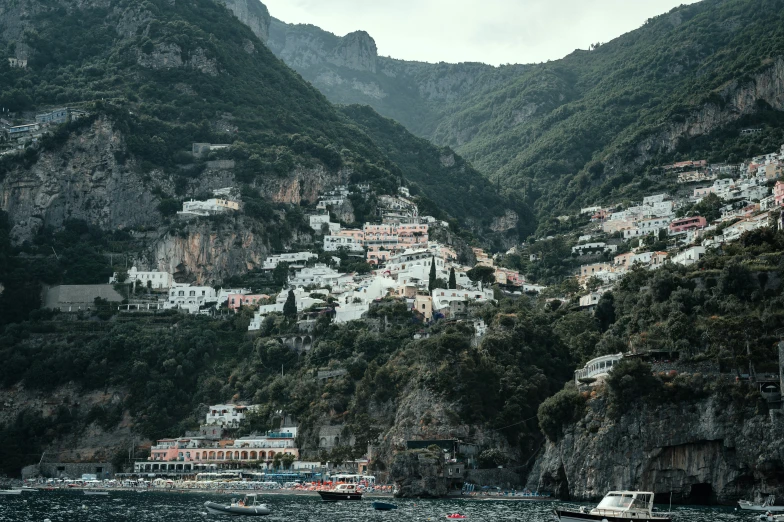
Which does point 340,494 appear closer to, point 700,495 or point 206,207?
point 700,495

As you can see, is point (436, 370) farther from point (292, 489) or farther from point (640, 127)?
point (640, 127)

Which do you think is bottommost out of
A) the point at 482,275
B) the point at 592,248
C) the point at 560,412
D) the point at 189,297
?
the point at 560,412

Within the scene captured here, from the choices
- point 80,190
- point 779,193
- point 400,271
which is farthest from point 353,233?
point 779,193

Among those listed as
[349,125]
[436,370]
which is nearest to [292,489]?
[436,370]

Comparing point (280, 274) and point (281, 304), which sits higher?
point (280, 274)

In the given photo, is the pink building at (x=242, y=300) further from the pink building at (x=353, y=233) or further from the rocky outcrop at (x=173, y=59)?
the rocky outcrop at (x=173, y=59)

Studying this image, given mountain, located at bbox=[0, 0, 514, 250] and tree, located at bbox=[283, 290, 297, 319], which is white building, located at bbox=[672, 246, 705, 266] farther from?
mountain, located at bbox=[0, 0, 514, 250]
